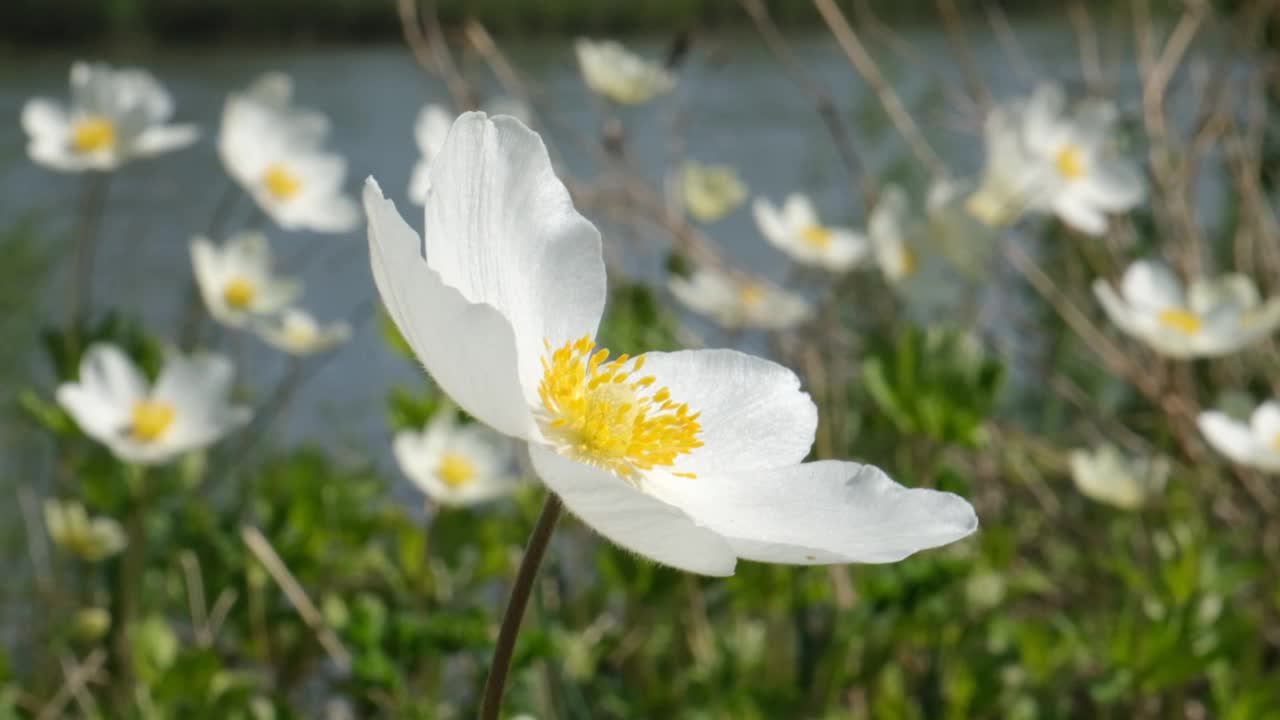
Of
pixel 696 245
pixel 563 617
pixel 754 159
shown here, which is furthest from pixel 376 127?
pixel 563 617

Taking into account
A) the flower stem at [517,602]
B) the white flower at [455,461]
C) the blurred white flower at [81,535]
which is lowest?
the blurred white flower at [81,535]

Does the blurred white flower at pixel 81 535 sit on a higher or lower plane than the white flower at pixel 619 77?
lower

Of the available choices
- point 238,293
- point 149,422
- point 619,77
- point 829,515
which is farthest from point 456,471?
point 829,515

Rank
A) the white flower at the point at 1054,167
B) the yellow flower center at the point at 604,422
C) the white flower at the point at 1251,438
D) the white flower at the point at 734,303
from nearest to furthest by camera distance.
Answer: the yellow flower center at the point at 604,422 < the white flower at the point at 1251,438 < the white flower at the point at 1054,167 < the white flower at the point at 734,303

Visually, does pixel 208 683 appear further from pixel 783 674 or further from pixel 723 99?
pixel 723 99

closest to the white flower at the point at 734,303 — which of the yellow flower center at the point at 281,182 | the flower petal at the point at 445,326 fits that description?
the yellow flower center at the point at 281,182

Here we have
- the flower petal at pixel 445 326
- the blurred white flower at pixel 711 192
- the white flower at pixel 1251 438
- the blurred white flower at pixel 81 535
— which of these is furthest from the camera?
the blurred white flower at pixel 711 192

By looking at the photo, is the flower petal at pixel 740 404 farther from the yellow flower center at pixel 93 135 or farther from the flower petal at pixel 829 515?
the yellow flower center at pixel 93 135
